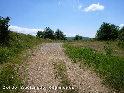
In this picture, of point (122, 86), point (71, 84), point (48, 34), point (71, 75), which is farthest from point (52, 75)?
point (48, 34)

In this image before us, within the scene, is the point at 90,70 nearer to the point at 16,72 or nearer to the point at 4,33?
the point at 16,72

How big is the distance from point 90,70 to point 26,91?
23.9 ft

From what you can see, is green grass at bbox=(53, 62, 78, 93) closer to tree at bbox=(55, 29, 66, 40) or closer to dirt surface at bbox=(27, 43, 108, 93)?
dirt surface at bbox=(27, 43, 108, 93)

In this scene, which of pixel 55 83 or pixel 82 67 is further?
pixel 82 67

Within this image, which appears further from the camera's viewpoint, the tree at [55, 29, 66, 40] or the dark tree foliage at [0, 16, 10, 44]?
the tree at [55, 29, 66, 40]

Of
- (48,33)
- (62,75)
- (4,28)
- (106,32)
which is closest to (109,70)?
(62,75)

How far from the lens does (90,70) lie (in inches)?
732

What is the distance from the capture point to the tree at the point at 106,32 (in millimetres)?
74875

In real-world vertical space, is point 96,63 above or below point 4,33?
below

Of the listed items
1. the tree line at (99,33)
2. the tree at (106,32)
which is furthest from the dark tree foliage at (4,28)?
the tree at (106,32)

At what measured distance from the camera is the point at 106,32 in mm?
75438

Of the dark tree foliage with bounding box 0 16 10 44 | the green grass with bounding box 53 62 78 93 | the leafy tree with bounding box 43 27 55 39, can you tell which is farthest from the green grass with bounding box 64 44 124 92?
the leafy tree with bounding box 43 27 55 39

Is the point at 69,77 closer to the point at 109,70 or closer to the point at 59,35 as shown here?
the point at 109,70

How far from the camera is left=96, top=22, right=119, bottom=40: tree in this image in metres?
74.9
